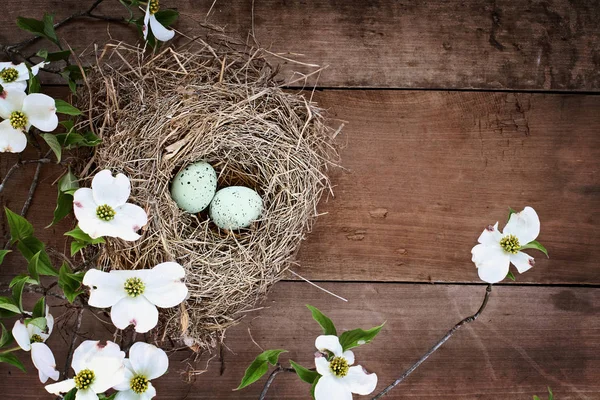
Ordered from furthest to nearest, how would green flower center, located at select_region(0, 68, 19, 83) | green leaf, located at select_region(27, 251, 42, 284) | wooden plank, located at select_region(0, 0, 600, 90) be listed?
wooden plank, located at select_region(0, 0, 600, 90) → green flower center, located at select_region(0, 68, 19, 83) → green leaf, located at select_region(27, 251, 42, 284)

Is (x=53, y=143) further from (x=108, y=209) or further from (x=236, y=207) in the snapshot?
(x=236, y=207)

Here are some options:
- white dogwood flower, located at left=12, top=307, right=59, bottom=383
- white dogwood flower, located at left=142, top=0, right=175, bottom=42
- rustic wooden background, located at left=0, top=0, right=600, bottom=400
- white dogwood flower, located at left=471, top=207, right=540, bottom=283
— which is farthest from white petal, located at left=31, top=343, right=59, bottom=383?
white dogwood flower, located at left=471, top=207, right=540, bottom=283

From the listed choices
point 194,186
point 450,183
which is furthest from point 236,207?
point 450,183

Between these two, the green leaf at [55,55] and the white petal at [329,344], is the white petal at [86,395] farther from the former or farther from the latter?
the green leaf at [55,55]

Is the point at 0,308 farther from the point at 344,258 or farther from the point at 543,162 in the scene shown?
the point at 543,162

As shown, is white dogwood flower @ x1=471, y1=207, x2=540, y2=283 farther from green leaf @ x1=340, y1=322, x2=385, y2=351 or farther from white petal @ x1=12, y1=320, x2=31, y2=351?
white petal @ x1=12, y1=320, x2=31, y2=351

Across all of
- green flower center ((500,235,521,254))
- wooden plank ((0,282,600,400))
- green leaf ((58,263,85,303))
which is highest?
green flower center ((500,235,521,254))
